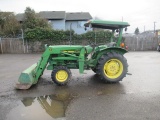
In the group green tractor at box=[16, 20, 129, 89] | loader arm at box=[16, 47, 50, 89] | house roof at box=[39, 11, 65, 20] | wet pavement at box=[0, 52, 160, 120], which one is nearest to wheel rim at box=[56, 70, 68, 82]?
green tractor at box=[16, 20, 129, 89]

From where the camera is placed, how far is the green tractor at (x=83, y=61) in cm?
650

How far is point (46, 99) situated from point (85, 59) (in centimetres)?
230

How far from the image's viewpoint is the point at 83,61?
6711 millimetres

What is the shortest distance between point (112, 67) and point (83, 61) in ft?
3.56

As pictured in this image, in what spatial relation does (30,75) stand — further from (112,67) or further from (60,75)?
(112,67)

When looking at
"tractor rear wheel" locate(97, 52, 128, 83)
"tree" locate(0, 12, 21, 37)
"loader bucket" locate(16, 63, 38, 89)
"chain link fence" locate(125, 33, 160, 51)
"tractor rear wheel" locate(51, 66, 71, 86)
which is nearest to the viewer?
"loader bucket" locate(16, 63, 38, 89)

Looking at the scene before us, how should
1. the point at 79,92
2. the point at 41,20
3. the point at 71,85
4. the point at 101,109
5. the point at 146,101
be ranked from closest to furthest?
the point at 101,109 → the point at 146,101 → the point at 79,92 → the point at 71,85 → the point at 41,20

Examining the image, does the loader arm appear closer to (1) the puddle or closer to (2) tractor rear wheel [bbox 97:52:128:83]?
(1) the puddle

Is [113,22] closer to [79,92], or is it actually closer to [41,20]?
[79,92]

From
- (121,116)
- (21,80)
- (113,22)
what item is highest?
(113,22)

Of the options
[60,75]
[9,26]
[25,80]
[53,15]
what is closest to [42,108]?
[25,80]

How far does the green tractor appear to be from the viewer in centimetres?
650

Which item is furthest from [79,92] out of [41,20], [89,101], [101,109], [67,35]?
[41,20]

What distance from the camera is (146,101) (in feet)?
16.6
